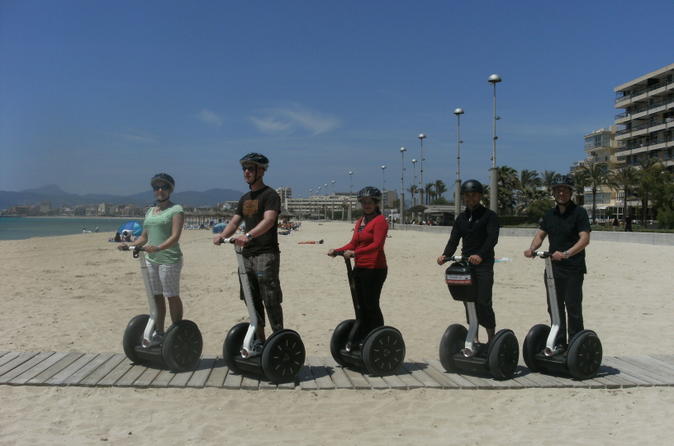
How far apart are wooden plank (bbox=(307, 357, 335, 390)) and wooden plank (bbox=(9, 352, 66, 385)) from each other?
8.52 feet

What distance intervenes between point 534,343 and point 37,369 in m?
4.81

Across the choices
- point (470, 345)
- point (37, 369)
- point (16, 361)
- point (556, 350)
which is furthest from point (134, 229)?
point (556, 350)

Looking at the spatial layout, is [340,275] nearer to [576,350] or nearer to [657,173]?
[576,350]

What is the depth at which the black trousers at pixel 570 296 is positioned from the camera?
5.25 metres

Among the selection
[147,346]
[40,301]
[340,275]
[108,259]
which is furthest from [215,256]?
[147,346]

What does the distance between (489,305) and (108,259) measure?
17491mm

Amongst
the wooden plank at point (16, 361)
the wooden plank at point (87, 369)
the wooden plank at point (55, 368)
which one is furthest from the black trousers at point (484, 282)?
the wooden plank at point (16, 361)

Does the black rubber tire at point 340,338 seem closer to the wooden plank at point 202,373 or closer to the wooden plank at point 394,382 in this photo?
the wooden plank at point 394,382

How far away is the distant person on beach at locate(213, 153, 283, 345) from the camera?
16.7ft

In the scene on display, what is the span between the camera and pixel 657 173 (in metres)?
49.3

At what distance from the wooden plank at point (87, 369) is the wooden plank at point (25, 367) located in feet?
1.68

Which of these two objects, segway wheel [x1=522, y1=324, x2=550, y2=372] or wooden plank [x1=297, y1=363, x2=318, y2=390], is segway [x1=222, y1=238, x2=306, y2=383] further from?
segway wheel [x1=522, y1=324, x2=550, y2=372]

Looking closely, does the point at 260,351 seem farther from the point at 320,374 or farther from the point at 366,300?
the point at 366,300

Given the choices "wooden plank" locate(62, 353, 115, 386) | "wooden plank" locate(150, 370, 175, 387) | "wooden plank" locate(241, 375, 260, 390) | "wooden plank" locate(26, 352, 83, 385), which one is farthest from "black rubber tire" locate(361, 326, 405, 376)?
"wooden plank" locate(26, 352, 83, 385)
